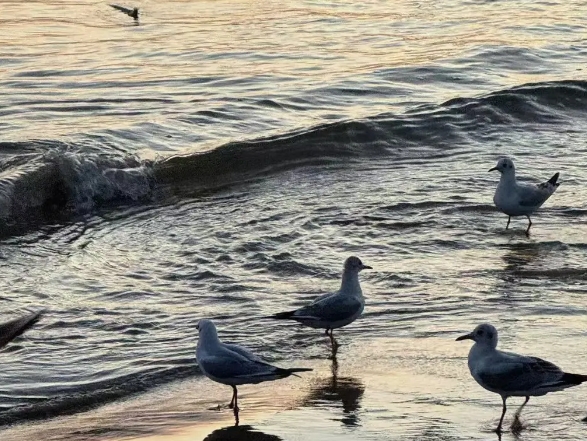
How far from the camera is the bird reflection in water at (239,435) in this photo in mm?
6512

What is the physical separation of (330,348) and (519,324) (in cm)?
124

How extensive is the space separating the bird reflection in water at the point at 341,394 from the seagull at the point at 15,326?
210 cm

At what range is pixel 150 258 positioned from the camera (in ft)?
33.5

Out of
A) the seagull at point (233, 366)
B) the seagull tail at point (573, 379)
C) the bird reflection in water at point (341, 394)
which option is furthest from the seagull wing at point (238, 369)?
the seagull tail at point (573, 379)

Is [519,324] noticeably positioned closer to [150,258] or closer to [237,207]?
[150,258]

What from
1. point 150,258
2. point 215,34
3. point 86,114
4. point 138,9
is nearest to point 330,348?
point 150,258

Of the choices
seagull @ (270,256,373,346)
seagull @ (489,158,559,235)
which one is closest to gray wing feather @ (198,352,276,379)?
seagull @ (270,256,373,346)

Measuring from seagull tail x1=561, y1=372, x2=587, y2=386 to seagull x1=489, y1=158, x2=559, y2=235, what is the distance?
448 cm

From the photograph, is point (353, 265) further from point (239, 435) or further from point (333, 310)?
point (239, 435)

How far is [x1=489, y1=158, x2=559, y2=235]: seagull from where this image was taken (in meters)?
10.9

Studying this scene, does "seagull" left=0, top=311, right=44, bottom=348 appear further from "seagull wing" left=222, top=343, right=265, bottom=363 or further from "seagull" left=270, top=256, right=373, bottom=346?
"seagull wing" left=222, top=343, right=265, bottom=363

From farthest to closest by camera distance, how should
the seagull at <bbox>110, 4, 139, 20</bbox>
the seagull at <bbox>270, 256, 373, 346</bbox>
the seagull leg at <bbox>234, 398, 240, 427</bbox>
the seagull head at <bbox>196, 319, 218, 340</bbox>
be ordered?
1. the seagull at <bbox>110, 4, 139, 20</bbox>
2. the seagull at <bbox>270, 256, 373, 346</bbox>
3. the seagull head at <bbox>196, 319, 218, 340</bbox>
4. the seagull leg at <bbox>234, 398, 240, 427</bbox>

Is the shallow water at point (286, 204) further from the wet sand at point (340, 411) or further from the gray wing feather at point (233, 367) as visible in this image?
the gray wing feather at point (233, 367)

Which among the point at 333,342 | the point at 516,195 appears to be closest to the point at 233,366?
the point at 333,342
